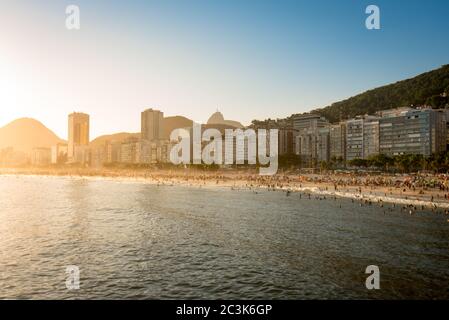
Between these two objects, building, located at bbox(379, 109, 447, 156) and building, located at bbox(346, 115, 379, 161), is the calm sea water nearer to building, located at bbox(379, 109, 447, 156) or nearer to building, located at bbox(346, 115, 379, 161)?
building, located at bbox(379, 109, 447, 156)

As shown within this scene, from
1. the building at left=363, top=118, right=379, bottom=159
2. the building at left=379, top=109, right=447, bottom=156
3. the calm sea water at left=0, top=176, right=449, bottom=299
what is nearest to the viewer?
the calm sea water at left=0, top=176, right=449, bottom=299

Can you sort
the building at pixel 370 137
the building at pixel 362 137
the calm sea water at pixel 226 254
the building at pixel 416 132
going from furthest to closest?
the building at pixel 362 137, the building at pixel 370 137, the building at pixel 416 132, the calm sea water at pixel 226 254

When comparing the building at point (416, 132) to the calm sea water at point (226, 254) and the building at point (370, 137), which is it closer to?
the building at point (370, 137)

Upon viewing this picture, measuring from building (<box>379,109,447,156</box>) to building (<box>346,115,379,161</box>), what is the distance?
6636 mm

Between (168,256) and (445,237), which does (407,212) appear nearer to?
(445,237)

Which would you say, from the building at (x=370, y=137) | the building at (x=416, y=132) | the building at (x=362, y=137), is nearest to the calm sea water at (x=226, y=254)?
the building at (x=416, y=132)

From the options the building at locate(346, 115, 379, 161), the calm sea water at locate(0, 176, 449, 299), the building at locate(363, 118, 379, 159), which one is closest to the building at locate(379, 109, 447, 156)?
the building at locate(363, 118, 379, 159)

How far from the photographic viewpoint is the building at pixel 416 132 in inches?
6097

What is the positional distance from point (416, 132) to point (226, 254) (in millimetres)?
149482

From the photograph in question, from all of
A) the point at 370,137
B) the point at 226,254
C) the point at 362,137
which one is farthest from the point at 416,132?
the point at 226,254

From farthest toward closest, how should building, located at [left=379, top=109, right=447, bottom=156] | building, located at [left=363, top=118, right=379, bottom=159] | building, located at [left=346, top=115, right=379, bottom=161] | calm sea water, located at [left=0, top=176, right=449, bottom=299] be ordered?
building, located at [left=346, top=115, right=379, bottom=161] → building, located at [left=363, top=118, right=379, bottom=159] → building, located at [left=379, top=109, right=447, bottom=156] → calm sea water, located at [left=0, top=176, right=449, bottom=299]

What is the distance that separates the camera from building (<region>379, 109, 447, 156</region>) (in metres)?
155

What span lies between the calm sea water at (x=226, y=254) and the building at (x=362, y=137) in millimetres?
131028
